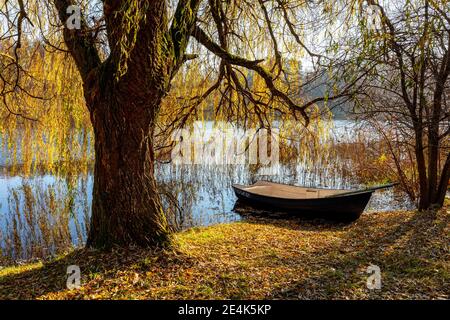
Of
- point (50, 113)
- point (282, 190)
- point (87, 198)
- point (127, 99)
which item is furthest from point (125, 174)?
point (282, 190)

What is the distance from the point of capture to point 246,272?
2.69 m

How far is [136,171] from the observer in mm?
2844

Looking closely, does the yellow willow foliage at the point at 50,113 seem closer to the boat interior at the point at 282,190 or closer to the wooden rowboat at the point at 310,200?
the wooden rowboat at the point at 310,200

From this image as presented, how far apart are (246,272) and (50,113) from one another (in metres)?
4.49

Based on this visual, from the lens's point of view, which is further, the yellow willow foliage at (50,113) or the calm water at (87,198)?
the calm water at (87,198)

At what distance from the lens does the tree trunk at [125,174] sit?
2.76 meters

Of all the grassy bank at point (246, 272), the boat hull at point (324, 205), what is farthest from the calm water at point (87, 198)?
the grassy bank at point (246, 272)

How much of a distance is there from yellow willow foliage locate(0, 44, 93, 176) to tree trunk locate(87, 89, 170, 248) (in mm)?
2089

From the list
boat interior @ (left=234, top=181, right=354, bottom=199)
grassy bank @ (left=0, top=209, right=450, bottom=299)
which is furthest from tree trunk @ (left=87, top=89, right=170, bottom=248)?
boat interior @ (left=234, top=181, right=354, bottom=199)

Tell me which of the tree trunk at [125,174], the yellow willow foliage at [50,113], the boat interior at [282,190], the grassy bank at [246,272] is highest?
the yellow willow foliage at [50,113]

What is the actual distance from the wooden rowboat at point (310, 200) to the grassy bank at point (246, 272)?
1.99m

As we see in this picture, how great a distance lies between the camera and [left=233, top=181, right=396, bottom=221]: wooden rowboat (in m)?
5.89

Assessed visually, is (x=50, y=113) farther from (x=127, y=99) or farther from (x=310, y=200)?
(x=310, y=200)
